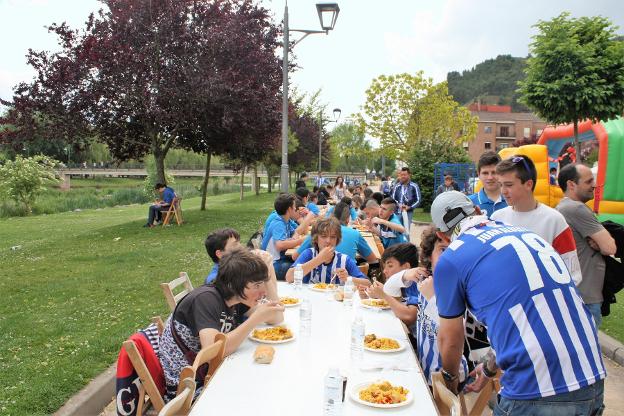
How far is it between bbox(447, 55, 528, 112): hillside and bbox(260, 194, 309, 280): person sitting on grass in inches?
4626

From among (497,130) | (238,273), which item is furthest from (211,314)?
(497,130)

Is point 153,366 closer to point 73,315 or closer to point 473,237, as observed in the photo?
point 473,237

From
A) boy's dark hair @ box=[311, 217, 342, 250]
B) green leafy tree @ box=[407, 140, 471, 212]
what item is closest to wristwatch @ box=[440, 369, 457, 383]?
boy's dark hair @ box=[311, 217, 342, 250]

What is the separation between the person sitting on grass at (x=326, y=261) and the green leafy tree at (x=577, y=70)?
6.89 meters

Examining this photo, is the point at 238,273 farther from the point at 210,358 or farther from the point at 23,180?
the point at 23,180

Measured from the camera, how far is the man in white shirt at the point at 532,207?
11.6ft

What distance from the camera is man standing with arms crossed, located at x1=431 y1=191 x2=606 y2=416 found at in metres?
1.95

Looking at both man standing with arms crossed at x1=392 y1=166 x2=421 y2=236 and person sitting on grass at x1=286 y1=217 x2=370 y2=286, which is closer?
person sitting on grass at x1=286 y1=217 x2=370 y2=286

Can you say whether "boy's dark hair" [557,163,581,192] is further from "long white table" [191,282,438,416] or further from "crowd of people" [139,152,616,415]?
"long white table" [191,282,438,416]

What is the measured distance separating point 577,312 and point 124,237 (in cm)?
1288

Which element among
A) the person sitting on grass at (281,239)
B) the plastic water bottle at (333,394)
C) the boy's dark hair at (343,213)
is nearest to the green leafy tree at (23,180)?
the boy's dark hair at (343,213)

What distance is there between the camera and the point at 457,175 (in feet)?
73.3

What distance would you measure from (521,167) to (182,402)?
2628 mm

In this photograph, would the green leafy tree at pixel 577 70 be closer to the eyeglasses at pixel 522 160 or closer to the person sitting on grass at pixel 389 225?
the person sitting on grass at pixel 389 225
